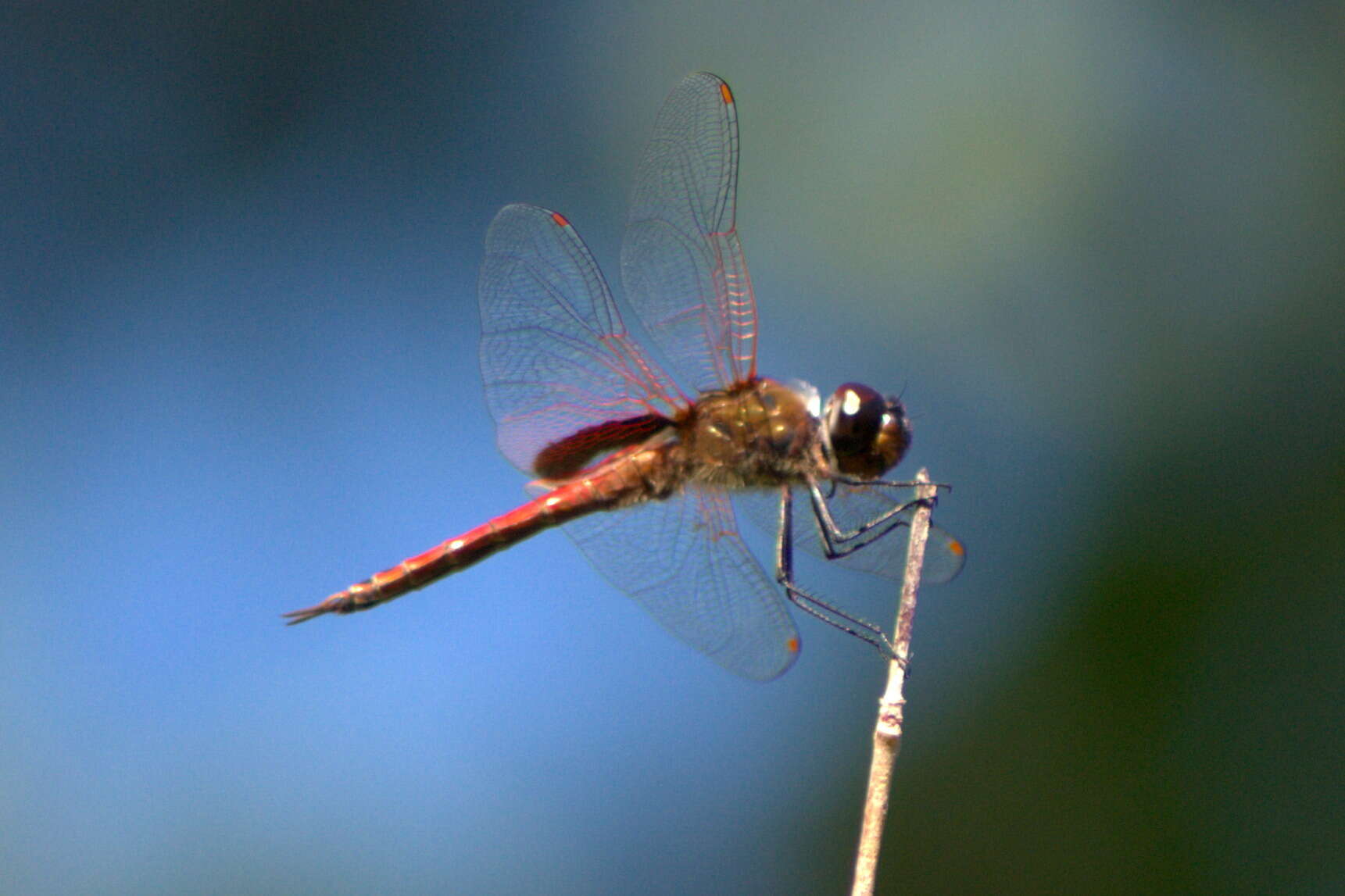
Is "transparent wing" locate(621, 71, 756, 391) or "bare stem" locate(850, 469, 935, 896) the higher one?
"transparent wing" locate(621, 71, 756, 391)

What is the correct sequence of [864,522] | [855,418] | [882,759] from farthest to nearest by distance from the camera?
[864,522]
[855,418]
[882,759]

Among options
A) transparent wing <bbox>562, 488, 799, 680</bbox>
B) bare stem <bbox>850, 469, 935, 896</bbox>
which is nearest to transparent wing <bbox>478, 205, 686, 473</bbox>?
transparent wing <bbox>562, 488, 799, 680</bbox>

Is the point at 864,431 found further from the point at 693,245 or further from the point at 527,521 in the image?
the point at 527,521

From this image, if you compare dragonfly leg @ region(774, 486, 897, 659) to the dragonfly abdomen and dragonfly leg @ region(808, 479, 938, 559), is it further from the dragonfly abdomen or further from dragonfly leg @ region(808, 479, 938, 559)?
the dragonfly abdomen

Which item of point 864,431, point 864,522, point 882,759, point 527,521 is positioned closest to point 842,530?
point 864,522

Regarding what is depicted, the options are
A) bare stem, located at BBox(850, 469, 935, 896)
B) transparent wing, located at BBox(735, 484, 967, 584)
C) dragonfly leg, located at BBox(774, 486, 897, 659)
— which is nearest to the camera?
bare stem, located at BBox(850, 469, 935, 896)

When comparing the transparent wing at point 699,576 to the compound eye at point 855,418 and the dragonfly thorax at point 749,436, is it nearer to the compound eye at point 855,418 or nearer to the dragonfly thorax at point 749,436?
the dragonfly thorax at point 749,436
